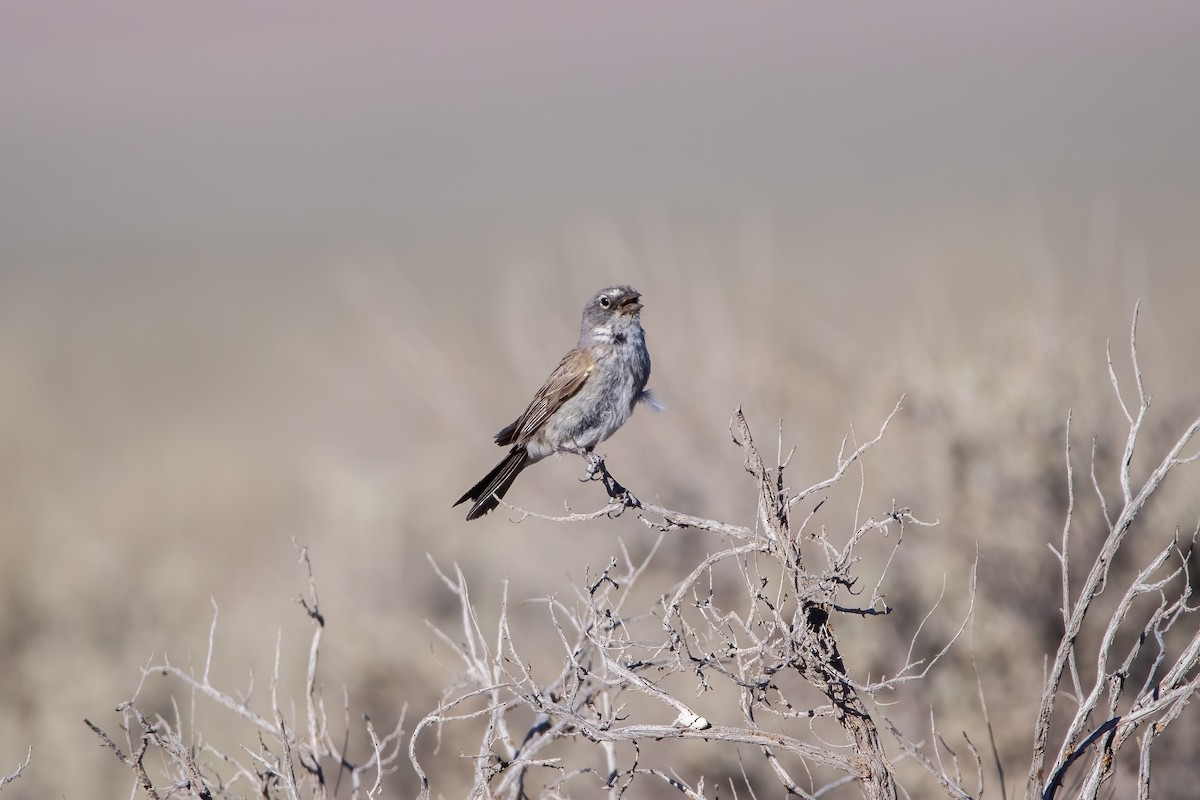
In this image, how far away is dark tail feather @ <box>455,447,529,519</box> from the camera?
6055mm

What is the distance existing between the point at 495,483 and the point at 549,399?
24.3 inches

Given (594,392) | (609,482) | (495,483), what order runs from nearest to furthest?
(609,482), (495,483), (594,392)

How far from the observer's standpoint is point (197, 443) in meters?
16.5

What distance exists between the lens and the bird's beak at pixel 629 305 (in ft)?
21.7

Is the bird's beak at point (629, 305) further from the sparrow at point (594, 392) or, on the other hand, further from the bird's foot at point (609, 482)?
the bird's foot at point (609, 482)

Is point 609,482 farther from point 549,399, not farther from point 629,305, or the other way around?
point 629,305

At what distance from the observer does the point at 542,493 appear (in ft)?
32.2

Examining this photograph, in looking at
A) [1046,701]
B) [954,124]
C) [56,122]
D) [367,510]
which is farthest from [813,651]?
[56,122]

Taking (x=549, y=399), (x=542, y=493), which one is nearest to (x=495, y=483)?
(x=549, y=399)

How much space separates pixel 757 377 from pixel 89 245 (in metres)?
42.2

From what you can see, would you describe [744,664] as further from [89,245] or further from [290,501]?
[89,245]

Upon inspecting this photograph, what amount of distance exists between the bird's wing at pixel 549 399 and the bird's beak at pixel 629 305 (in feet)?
1.01

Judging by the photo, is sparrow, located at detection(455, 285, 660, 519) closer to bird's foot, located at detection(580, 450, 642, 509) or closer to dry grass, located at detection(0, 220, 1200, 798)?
bird's foot, located at detection(580, 450, 642, 509)

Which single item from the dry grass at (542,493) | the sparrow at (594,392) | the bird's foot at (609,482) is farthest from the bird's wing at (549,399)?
the dry grass at (542,493)
